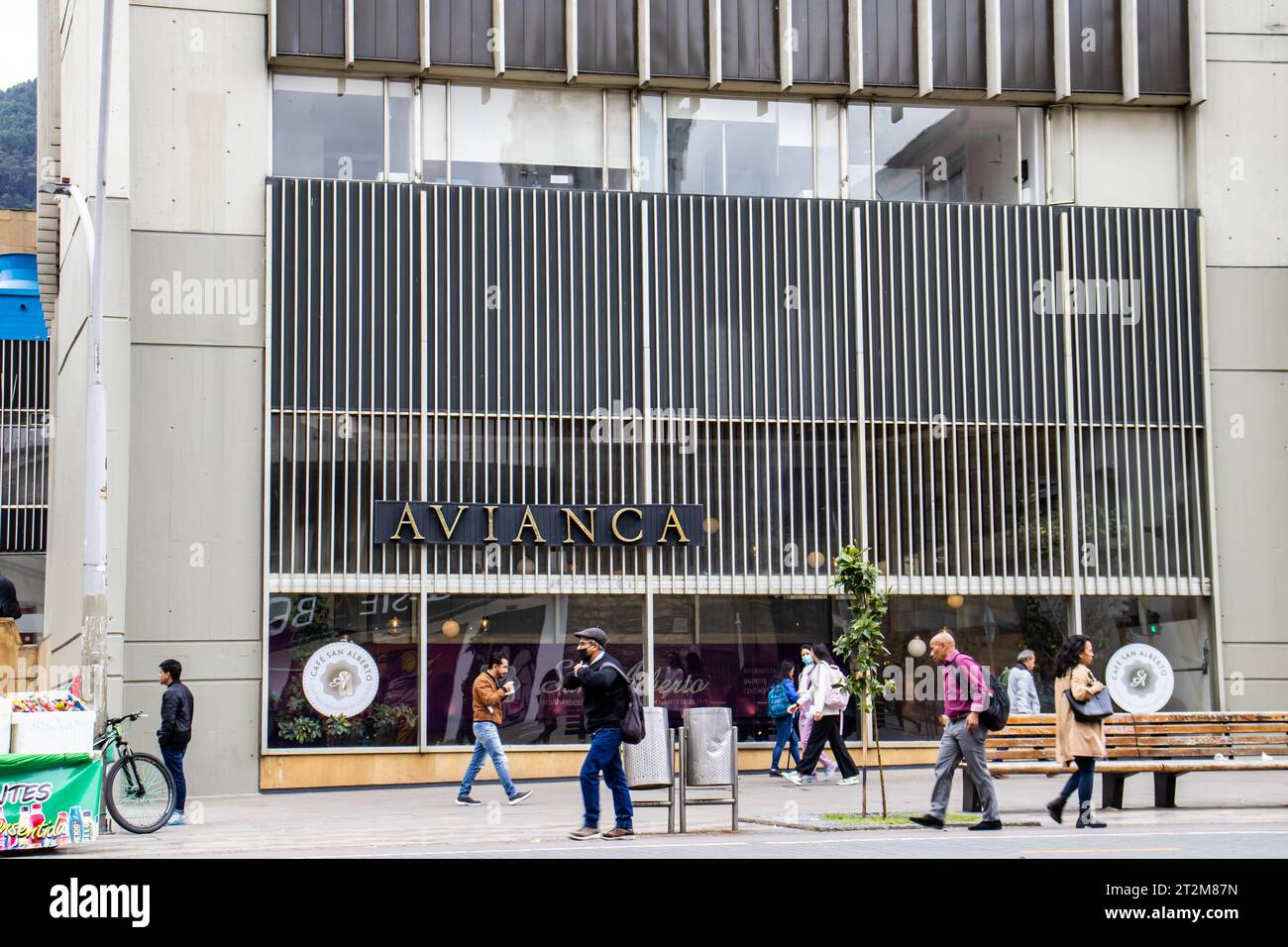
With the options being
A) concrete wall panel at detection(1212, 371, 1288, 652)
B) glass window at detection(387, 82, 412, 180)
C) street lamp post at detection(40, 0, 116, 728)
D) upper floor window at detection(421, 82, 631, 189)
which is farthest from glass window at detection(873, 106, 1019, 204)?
street lamp post at detection(40, 0, 116, 728)

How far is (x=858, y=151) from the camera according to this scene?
2384cm

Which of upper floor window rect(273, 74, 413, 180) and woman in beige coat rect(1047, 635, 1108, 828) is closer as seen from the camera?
woman in beige coat rect(1047, 635, 1108, 828)

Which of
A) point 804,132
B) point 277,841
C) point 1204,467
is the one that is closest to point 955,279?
point 804,132

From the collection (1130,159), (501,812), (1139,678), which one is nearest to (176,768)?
(501,812)

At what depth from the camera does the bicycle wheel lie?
16.3 meters

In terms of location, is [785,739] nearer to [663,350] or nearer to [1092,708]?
[663,350]

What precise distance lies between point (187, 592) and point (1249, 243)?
16261 millimetres

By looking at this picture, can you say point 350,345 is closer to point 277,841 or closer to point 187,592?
point 187,592

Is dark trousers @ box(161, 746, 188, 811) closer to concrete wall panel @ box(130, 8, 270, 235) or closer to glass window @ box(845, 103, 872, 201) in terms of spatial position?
concrete wall panel @ box(130, 8, 270, 235)

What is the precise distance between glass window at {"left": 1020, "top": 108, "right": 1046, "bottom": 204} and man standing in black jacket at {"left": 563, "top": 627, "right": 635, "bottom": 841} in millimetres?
13156

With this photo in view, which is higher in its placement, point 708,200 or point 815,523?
point 708,200

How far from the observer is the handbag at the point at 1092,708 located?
14930mm

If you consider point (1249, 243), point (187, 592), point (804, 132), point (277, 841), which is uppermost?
point (804, 132)
